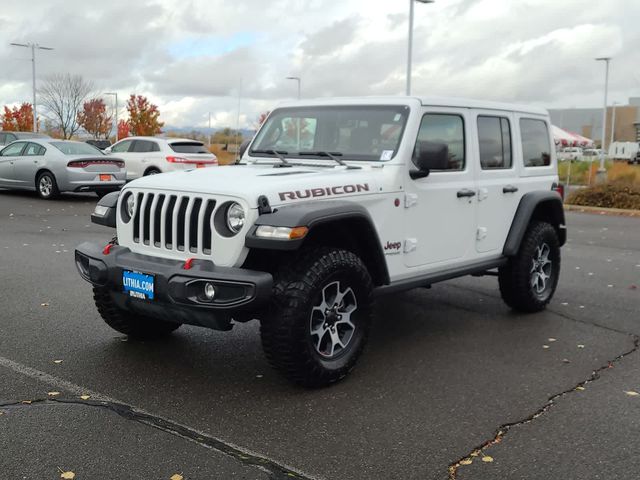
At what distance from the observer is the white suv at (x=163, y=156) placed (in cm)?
1958

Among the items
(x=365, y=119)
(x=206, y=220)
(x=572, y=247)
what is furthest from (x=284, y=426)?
(x=572, y=247)

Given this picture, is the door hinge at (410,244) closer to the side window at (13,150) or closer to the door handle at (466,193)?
the door handle at (466,193)

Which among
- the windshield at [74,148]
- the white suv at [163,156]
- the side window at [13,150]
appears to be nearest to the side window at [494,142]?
the windshield at [74,148]

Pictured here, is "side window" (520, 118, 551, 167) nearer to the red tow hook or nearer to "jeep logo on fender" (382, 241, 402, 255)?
"jeep logo on fender" (382, 241, 402, 255)

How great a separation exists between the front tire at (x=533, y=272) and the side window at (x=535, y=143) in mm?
591

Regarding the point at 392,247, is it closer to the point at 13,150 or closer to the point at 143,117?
the point at 13,150

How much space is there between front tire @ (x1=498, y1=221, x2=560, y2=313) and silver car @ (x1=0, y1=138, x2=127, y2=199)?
11986 millimetres

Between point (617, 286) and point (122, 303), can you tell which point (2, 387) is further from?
point (617, 286)

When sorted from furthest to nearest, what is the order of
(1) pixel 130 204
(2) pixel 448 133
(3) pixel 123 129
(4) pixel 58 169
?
(3) pixel 123 129 < (4) pixel 58 169 < (2) pixel 448 133 < (1) pixel 130 204

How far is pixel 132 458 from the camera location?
12.1 feet

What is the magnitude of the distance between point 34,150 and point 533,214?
45.0 ft

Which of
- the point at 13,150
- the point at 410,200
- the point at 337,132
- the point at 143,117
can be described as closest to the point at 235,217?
the point at 410,200

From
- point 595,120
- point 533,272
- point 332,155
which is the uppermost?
point 595,120

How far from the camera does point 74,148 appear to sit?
17328mm
